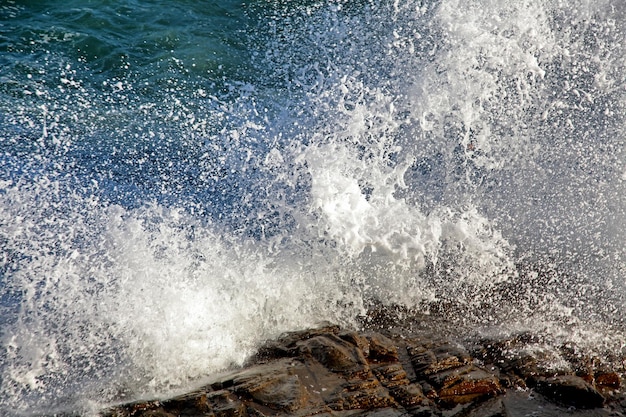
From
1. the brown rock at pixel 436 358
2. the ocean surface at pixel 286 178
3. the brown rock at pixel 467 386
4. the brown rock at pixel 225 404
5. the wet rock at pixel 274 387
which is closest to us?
the brown rock at pixel 225 404

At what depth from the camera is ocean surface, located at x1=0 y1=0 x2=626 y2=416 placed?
443cm

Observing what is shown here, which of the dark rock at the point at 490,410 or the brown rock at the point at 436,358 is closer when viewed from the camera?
the dark rock at the point at 490,410

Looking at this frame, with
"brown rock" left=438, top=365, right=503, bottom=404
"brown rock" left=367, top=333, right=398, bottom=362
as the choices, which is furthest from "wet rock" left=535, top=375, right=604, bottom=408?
"brown rock" left=367, top=333, right=398, bottom=362

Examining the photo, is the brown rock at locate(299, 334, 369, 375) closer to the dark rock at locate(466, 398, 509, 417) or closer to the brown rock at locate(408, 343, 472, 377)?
the brown rock at locate(408, 343, 472, 377)

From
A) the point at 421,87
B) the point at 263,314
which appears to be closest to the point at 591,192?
the point at 421,87

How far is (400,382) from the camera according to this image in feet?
12.2

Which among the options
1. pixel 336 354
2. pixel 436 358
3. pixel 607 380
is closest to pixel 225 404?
pixel 336 354

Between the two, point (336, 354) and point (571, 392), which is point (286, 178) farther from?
point (571, 392)

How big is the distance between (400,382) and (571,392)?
112 cm

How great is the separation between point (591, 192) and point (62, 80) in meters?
6.46

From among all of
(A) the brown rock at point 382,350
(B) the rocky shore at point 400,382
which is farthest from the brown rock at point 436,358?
(A) the brown rock at point 382,350

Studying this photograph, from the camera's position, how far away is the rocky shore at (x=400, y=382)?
11.3 ft

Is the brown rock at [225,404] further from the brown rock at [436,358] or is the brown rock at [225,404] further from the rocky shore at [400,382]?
the brown rock at [436,358]

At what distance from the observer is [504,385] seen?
12.5 ft
